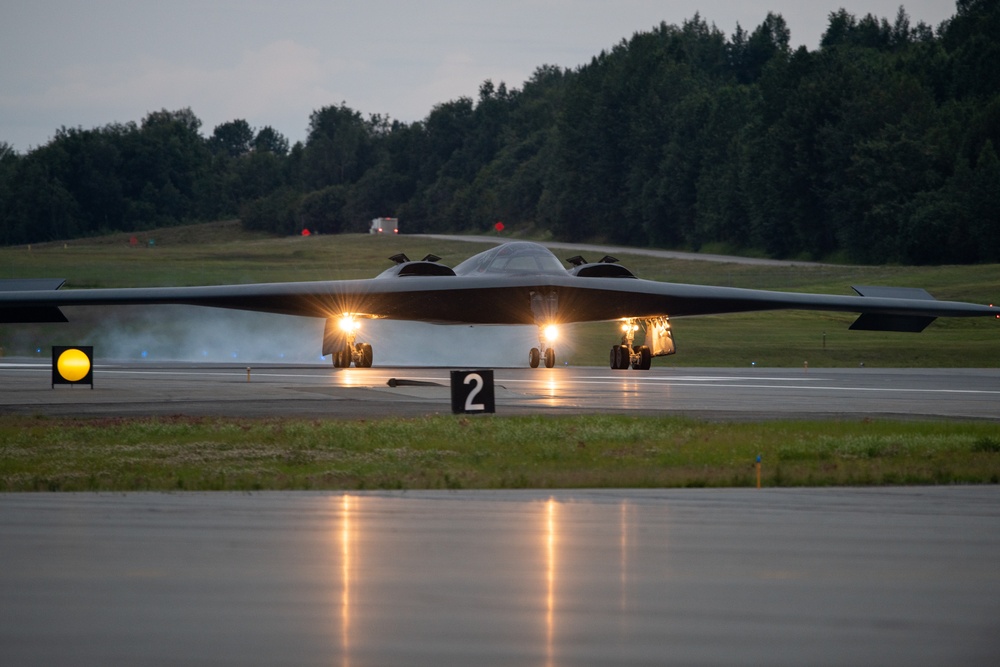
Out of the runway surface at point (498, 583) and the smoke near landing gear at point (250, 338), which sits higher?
the smoke near landing gear at point (250, 338)

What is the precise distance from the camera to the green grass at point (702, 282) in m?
34.9

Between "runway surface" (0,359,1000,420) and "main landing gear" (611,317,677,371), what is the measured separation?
766mm

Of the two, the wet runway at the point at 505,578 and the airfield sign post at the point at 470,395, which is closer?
the wet runway at the point at 505,578

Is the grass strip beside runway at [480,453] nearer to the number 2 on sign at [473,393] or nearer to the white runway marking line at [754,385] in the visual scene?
the number 2 on sign at [473,393]

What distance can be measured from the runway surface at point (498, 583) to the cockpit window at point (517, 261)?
18.8 meters

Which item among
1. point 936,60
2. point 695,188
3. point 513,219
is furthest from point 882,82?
point 513,219

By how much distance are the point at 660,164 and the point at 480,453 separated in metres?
89.8

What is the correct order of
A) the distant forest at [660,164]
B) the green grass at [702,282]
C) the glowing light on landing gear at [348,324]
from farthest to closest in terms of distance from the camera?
the distant forest at [660,164], the green grass at [702,282], the glowing light on landing gear at [348,324]

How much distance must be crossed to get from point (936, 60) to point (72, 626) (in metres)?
101

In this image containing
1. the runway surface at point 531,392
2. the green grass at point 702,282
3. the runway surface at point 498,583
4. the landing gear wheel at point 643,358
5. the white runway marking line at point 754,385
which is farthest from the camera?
the green grass at point 702,282

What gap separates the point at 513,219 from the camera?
4299 inches

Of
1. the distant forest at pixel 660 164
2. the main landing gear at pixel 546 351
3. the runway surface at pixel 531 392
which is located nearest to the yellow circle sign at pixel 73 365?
the runway surface at pixel 531 392

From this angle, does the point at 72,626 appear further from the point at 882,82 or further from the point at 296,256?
the point at 882,82

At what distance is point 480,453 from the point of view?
1273cm
